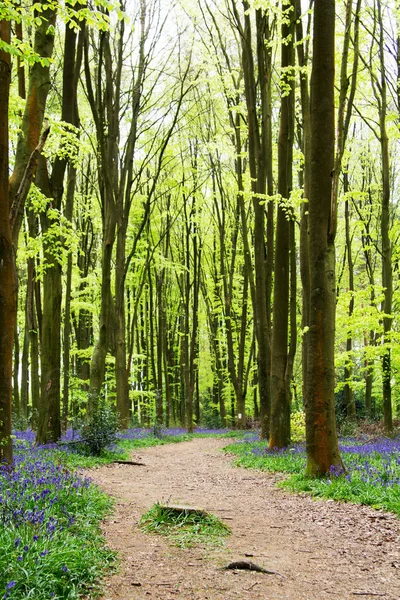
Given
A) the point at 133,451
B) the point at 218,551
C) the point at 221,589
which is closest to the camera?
the point at 221,589

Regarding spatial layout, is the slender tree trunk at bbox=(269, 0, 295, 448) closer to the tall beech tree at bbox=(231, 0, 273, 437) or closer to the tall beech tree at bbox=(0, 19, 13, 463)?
the tall beech tree at bbox=(231, 0, 273, 437)

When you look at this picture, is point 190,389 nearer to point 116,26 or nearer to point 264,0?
point 116,26

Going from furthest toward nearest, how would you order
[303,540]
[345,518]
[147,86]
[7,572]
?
[147,86]
[345,518]
[303,540]
[7,572]

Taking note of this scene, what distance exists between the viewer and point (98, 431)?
35.2ft

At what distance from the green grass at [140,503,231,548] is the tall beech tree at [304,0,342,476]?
299 centimetres

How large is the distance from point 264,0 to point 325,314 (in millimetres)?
6585

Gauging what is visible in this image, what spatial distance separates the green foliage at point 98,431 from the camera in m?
10.7

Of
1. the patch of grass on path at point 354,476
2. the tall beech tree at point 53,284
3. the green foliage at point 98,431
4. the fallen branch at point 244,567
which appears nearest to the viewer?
the fallen branch at point 244,567

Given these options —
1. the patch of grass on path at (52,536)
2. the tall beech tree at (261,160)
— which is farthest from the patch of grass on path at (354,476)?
the tall beech tree at (261,160)

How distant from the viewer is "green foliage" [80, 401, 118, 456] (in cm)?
1069

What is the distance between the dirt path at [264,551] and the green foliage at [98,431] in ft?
10.2

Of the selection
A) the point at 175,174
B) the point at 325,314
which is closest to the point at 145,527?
the point at 325,314

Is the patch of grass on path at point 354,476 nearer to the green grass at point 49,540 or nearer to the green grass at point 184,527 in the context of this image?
the green grass at point 184,527

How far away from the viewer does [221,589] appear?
11.2 feet
